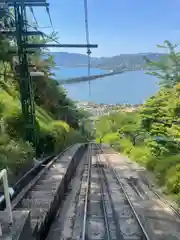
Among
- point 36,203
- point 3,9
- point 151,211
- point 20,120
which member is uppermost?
point 3,9

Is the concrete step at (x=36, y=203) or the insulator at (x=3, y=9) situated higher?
the insulator at (x=3, y=9)

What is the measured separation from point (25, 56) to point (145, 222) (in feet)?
27.4

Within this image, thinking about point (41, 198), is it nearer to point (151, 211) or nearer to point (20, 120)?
point (151, 211)

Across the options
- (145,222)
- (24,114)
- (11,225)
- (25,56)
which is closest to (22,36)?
(25,56)

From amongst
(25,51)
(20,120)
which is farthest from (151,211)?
(25,51)

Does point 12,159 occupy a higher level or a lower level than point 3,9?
lower

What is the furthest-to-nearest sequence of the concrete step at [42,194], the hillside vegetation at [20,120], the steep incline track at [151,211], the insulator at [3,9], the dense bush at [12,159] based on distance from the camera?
the insulator at [3,9] → the hillside vegetation at [20,120] → the dense bush at [12,159] → the concrete step at [42,194] → the steep incline track at [151,211]

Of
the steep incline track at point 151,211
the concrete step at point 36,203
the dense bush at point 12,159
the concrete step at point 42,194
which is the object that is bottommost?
the steep incline track at point 151,211

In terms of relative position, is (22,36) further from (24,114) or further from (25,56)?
(24,114)

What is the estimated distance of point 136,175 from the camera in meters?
15.1

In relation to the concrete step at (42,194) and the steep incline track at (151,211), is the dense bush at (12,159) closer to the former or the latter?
the concrete step at (42,194)

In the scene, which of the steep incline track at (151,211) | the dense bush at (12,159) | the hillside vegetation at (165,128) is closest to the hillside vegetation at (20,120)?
the dense bush at (12,159)

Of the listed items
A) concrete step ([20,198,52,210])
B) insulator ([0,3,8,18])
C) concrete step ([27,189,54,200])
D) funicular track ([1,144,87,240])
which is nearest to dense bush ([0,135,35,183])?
funicular track ([1,144,87,240])

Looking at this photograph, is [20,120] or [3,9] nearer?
[3,9]
